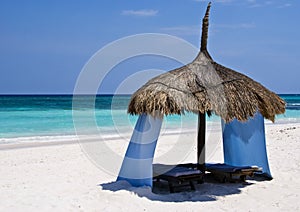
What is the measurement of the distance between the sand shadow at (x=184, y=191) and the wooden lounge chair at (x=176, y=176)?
0.37 feet

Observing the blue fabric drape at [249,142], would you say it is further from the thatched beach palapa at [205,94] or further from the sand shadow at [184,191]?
the thatched beach palapa at [205,94]

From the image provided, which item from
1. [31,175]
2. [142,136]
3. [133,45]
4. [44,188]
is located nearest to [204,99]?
[142,136]

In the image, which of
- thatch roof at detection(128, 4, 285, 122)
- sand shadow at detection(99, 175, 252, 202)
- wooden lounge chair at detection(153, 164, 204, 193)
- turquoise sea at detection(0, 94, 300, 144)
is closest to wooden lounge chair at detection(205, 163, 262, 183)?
sand shadow at detection(99, 175, 252, 202)

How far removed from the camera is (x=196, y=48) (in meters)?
6.39

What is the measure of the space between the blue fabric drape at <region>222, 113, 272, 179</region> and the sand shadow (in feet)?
1.68

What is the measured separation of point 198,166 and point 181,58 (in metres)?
1.71

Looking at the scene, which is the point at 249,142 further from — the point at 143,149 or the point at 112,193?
the point at 112,193

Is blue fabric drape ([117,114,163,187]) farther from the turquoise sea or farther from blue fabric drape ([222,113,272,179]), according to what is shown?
blue fabric drape ([222,113,272,179])

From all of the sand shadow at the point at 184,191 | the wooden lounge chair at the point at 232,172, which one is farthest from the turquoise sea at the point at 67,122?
the wooden lounge chair at the point at 232,172

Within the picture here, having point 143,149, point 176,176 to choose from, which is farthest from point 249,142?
point 143,149

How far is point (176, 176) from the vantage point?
571 centimetres

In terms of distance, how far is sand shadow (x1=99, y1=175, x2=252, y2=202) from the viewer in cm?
559

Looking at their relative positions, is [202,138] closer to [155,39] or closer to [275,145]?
[155,39]

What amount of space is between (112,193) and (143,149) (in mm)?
707
